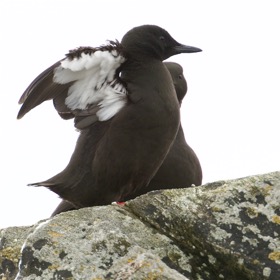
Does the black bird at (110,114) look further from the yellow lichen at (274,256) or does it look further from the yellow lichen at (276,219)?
the yellow lichen at (274,256)

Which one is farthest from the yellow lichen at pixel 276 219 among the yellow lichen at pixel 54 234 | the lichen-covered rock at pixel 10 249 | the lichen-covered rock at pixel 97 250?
the lichen-covered rock at pixel 10 249

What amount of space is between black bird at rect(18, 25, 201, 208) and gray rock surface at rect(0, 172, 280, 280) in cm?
201

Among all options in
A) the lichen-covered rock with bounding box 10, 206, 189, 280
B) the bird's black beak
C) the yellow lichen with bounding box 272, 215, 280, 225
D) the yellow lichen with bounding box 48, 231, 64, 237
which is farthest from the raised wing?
the yellow lichen with bounding box 272, 215, 280, 225

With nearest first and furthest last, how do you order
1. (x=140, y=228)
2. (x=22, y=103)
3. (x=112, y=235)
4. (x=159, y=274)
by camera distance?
1. (x=159, y=274)
2. (x=112, y=235)
3. (x=140, y=228)
4. (x=22, y=103)

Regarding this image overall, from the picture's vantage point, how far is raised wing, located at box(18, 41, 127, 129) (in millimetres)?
6352

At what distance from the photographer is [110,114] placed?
6.59m

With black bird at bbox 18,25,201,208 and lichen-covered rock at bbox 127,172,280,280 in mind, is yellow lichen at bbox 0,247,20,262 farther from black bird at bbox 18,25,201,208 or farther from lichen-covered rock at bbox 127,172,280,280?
black bird at bbox 18,25,201,208

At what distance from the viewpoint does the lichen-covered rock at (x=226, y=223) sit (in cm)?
381

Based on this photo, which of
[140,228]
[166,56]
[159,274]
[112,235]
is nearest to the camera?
[159,274]

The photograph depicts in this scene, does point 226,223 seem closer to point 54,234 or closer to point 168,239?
point 168,239

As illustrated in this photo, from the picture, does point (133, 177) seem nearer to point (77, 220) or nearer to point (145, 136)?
point (145, 136)

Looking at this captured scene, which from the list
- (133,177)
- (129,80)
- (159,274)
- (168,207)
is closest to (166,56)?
(129,80)

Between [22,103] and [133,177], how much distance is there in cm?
121

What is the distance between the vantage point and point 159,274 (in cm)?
330
